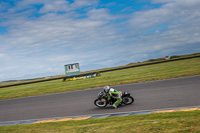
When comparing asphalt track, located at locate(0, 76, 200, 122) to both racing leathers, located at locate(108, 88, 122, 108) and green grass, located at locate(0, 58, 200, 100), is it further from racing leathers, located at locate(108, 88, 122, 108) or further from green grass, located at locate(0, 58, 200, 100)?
green grass, located at locate(0, 58, 200, 100)

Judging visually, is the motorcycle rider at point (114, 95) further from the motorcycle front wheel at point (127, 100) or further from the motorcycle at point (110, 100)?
the motorcycle front wheel at point (127, 100)

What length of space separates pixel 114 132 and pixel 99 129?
680 mm

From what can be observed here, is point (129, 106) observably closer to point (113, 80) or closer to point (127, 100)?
point (127, 100)

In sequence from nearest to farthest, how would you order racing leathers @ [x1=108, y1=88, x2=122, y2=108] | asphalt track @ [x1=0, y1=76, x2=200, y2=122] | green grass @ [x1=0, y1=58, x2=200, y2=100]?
asphalt track @ [x1=0, y1=76, x2=200, y2=122], racing leathers @ [x1=108, y1=88, x2=122, y2=108], green grass @ [x1=0, y1=58, x2=200, y2=100]

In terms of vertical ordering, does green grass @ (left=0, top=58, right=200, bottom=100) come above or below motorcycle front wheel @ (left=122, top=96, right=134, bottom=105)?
above

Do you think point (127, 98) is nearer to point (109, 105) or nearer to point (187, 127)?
point (109, 105)

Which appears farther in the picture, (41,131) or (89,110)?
(89,110)

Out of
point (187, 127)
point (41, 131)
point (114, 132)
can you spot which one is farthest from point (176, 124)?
point (41, 131)

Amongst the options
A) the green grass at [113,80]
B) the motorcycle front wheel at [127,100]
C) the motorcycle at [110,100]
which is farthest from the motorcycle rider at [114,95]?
the green grass at [113,80]

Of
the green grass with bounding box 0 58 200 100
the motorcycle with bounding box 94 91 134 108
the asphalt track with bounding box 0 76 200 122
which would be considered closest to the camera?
the asphalt track with bounding box 0 76 200 122

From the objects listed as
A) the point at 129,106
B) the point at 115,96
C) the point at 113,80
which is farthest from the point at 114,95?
the point at 113,80

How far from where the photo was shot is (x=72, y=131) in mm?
6141

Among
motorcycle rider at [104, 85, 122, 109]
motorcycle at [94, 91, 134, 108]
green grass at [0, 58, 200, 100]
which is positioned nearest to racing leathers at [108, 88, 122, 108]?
motorcycle rider at [104, 85, 122, 109]

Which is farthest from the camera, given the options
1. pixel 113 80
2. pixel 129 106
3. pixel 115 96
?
pixel 113 80
